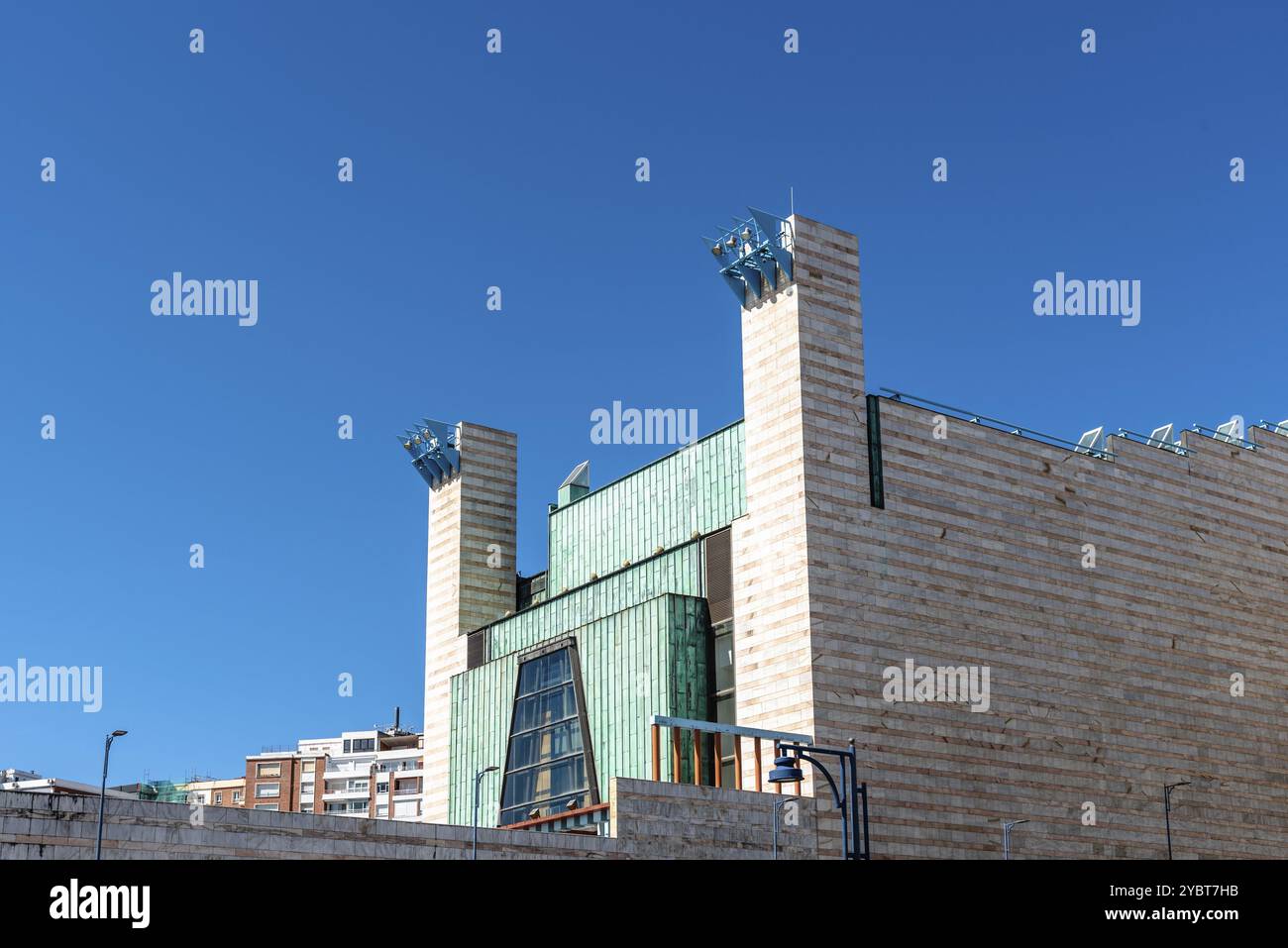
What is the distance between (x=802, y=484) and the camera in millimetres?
64688

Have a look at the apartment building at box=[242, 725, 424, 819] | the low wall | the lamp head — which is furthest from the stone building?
the apartment building at box=[242, 725, 424, 819]

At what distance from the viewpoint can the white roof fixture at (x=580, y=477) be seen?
87125 millimetres

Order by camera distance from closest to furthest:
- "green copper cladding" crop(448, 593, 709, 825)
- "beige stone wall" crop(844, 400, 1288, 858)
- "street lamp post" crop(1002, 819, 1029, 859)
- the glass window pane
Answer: "beige stone wall" crop(844, 400, 1288, 858), "street lamp post" crop(1002, 819, 1029, 859), "green copper cladding" crop(448, 593, 709, 825), the glass window pane

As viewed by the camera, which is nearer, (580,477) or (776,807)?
(776,807)

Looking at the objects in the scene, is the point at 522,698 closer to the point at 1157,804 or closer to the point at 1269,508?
the point at 1157,804

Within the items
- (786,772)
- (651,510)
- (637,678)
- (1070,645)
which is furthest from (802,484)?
(786,772)

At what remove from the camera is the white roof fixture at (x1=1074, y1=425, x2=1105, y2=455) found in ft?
254

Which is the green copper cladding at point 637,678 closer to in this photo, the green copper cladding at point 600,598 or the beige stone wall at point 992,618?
the green copper cladding at point 600,598

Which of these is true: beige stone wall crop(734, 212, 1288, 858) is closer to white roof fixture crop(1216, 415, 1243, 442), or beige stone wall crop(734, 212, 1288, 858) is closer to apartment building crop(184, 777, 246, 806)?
white roof fixture crop(1216, 415, 1243, 442)

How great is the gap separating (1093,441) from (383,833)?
147 feet

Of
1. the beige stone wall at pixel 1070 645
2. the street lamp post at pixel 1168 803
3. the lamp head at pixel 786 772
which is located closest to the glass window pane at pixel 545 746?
the beige stone wall at pixel 1070 645

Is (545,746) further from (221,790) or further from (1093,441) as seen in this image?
(221,790)

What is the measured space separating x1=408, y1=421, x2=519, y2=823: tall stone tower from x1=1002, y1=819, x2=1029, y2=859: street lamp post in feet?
109
